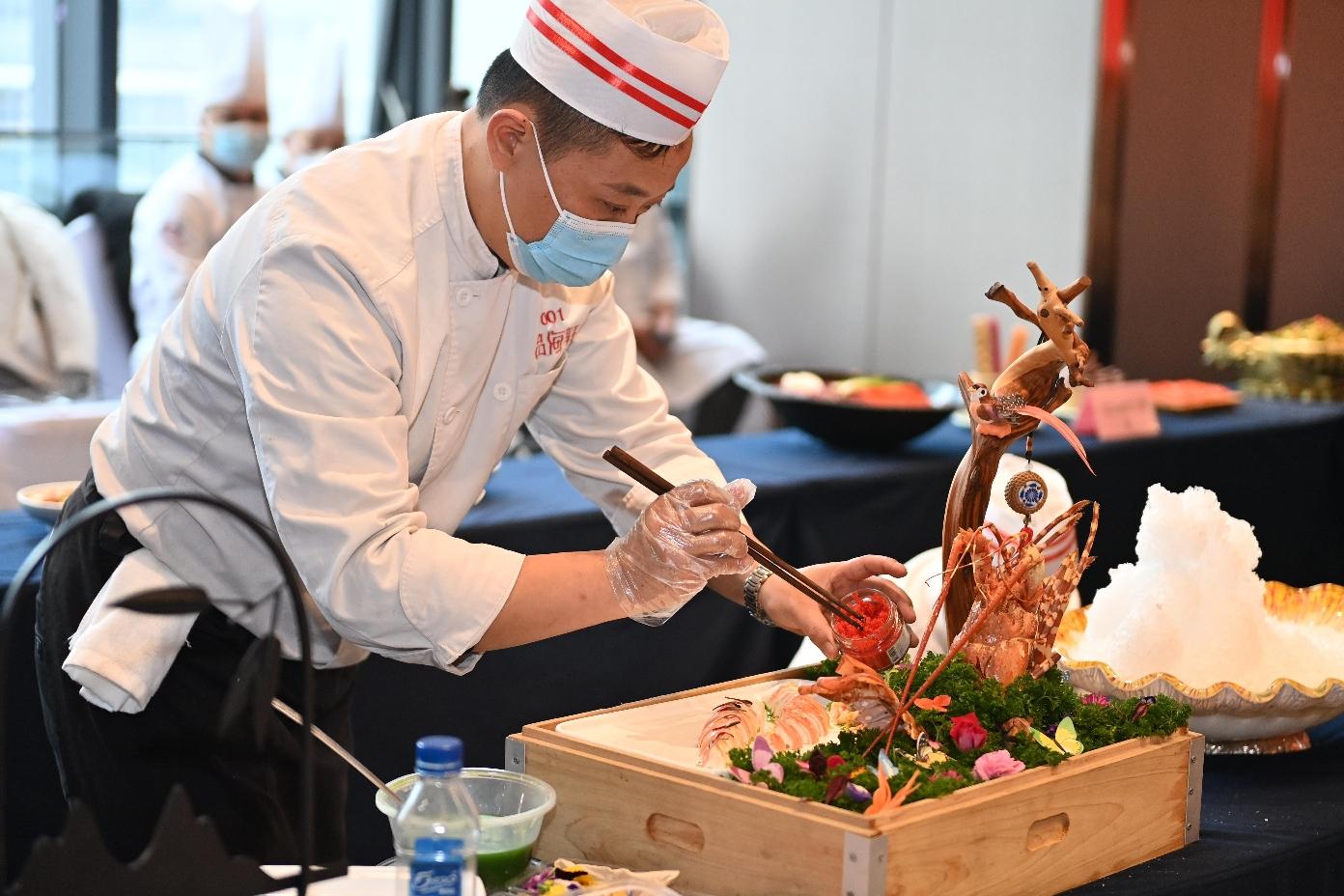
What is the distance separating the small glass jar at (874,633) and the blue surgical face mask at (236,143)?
3.31 metres

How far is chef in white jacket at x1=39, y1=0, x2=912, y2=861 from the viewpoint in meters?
1.17

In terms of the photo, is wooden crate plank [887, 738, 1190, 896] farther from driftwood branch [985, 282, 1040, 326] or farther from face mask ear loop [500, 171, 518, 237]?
face mask ear loop [500, 171, 518, 237]

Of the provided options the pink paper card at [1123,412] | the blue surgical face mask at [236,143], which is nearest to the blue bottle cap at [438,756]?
the pink paper card at [1123,412]

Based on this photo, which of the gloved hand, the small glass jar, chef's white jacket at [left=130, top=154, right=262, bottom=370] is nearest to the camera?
the gloved hand

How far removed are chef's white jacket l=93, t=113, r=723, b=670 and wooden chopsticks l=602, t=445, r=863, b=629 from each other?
133 millimetres

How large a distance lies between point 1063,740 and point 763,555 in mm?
297

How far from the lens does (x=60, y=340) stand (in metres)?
4.09

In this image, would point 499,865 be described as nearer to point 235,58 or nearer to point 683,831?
point 683,831

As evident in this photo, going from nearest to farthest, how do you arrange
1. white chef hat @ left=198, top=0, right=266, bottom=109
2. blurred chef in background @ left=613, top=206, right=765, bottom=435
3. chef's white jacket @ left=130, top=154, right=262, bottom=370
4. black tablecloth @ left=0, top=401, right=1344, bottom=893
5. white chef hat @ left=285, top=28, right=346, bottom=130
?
black tablecloth @ left=0, top=401, right=1344, bottom=893 → chef's white jacket @ left=130, top=154, right=262, bottom=370 → white chef hat @ left=198, top=0, right=266, bottom=109 → white chef hat @ left=285, top=28, right=346, bottom=130 → blurred chef in background @ left=613, top=206, right=765, bottom=435

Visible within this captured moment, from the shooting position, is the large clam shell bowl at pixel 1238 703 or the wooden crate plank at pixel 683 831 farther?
the large clam shell bowl at pixel 1238 703

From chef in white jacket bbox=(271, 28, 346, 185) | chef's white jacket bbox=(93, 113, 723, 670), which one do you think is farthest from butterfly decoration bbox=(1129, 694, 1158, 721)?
chef in white jacket bbox=(271, 28, 346, 185)

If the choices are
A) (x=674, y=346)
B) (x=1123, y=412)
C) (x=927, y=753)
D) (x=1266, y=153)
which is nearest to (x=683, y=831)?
(x=927, y=753)

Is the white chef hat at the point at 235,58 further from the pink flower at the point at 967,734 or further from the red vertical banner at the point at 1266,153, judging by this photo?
the pink flower at the point at 967,734

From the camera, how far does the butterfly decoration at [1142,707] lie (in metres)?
1.34
